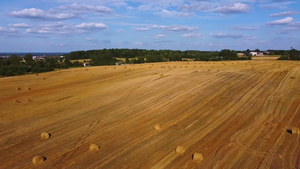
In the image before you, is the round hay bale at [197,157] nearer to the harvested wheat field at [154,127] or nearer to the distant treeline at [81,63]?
the harvested wheat field at [154,127]

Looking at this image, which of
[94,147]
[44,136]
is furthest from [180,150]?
[44,136]

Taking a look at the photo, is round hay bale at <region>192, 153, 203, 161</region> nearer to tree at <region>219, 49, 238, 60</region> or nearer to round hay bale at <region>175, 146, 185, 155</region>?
round hay bale at <region>175, 146, 185, 155</region>

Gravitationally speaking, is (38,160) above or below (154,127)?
below

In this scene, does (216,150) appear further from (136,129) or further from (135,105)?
(135,105)

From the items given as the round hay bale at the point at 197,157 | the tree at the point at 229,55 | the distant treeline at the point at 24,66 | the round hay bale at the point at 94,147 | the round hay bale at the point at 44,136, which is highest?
the tree at the point at 229,55

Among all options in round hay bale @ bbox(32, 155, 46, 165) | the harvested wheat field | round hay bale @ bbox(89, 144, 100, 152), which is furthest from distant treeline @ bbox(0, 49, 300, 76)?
round hay bale @ bbox(89, 144, 100, 152)

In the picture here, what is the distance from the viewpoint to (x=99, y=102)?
1362 centimetres

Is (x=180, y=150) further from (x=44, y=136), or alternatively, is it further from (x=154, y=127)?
(x=44, y=136)

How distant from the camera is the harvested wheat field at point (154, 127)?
25.1 ft

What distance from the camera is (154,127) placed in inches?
397

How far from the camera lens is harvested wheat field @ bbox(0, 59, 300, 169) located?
7.65m

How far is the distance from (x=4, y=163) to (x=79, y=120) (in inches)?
154

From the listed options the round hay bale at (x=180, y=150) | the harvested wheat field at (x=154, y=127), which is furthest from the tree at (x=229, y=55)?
the round hay bale at (x=180, y=150)

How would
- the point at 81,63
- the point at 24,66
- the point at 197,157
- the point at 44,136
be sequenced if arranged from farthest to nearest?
the point at 81,63 < the point at 24,66 < the point at 44,136 < the point at 197,157
